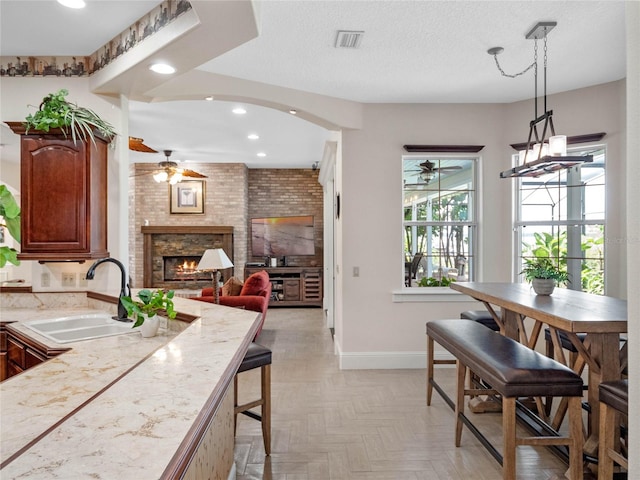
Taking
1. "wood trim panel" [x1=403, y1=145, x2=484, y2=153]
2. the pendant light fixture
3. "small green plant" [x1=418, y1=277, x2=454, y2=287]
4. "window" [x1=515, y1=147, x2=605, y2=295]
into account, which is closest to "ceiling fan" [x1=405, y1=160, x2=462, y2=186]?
"wood trim panel" [x1=403, y1=145, x2=484, y2=153]

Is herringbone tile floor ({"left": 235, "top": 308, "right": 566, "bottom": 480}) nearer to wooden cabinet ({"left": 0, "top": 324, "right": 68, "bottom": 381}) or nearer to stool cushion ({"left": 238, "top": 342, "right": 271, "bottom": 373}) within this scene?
stool cushion ({"left": 238, "top": 342, "right": 271, "bottom": 373})

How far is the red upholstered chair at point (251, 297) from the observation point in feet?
15.0

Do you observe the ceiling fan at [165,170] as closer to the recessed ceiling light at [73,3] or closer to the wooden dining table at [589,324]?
the recessed ceiling light at [73,3]

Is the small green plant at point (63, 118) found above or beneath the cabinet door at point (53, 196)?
above

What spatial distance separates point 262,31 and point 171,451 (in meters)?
2.60

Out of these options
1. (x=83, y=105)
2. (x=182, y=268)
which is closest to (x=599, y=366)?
(x=83, y=105)

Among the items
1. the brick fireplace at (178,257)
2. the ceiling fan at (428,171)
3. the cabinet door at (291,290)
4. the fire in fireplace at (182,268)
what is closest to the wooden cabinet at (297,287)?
the cabinet door at (291,290)

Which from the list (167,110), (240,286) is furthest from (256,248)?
(167,110)

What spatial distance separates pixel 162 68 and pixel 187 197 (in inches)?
215

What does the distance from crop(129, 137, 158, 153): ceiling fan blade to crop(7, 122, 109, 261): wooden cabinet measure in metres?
3.29

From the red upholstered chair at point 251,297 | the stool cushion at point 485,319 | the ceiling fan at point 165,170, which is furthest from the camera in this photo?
the ceiling fan at point 165,170

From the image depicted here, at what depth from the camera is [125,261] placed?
3.27 meters

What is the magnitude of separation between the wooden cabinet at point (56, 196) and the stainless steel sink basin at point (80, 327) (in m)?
0.43

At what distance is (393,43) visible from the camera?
2.83 m
